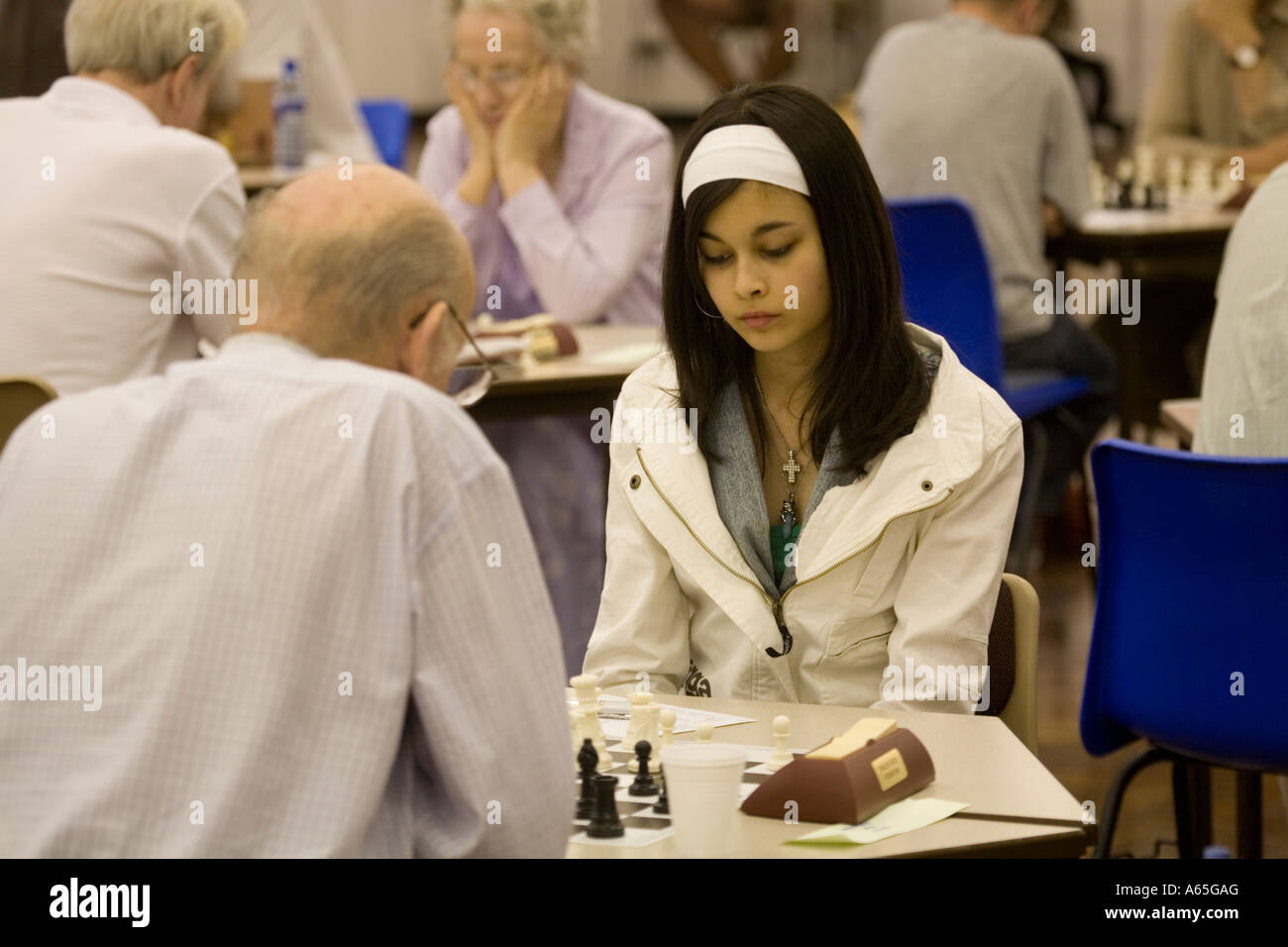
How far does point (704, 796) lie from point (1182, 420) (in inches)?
83.2

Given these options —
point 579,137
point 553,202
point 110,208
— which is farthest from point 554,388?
point 110,208

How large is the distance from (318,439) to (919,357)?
1.18m

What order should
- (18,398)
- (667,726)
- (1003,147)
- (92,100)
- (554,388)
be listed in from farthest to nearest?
(1003,147), (554,388), (92,100), (18,398), (667,726)

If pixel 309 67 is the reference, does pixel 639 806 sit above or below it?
below

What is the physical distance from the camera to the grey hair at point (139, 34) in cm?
348

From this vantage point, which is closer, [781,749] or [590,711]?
[781,749]

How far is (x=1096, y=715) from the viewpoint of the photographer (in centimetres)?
285

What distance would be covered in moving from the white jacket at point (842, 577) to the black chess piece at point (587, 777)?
462mm

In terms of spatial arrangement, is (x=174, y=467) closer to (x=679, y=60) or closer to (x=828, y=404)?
(x=828, y=404)

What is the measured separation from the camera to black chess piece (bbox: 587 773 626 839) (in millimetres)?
1803

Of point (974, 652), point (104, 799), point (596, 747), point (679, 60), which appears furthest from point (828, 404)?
point (679, 60)

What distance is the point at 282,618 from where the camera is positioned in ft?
4.89

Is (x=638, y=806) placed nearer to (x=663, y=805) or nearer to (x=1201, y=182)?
(x=663, y=805)

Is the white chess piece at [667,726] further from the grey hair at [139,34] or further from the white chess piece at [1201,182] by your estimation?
the white chess piece at [1201,182]
